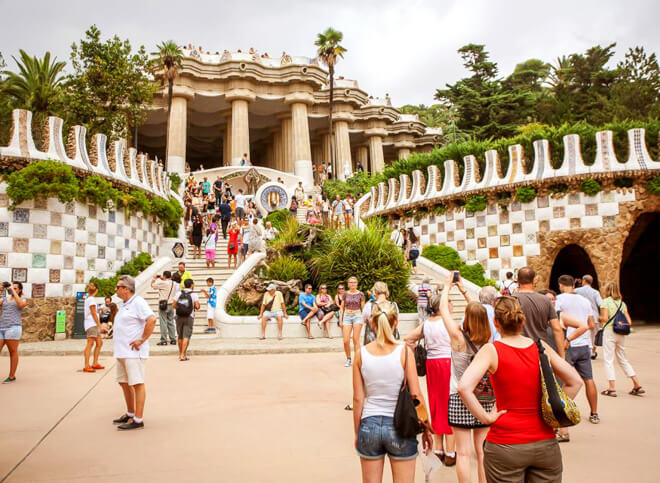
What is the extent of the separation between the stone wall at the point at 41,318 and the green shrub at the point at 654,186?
A: 17179 millimetres

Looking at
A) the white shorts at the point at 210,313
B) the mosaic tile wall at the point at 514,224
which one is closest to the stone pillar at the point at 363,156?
the mosaic tile wall at the point at 514,224

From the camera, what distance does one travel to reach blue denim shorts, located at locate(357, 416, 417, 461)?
9.78 feet

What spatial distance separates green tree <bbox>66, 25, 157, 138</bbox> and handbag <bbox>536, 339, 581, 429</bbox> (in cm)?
2186

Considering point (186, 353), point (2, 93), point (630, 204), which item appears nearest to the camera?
point (186, 353)

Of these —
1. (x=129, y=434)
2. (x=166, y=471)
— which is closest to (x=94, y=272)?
(x=129, y=434)

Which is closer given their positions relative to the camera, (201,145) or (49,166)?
(49,166)

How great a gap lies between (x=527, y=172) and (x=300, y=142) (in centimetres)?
2471

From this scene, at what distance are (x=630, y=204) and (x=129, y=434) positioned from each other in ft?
52.2

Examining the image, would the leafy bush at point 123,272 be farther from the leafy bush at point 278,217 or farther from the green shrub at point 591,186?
the green shrub at point 591,186

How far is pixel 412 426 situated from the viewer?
294 centimetres

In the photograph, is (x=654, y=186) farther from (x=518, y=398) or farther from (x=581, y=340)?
(x=518, y=398)

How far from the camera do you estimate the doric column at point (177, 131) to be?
3709 centimetres

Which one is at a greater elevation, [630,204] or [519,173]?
[519,173]

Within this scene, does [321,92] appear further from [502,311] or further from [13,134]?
[502,311]
